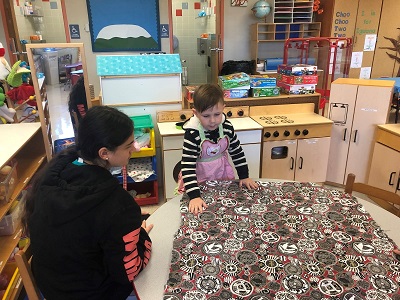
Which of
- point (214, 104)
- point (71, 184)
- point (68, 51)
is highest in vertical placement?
point (68, 51)

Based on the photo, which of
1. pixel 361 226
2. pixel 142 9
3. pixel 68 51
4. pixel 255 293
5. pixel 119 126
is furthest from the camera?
pixel 142 9

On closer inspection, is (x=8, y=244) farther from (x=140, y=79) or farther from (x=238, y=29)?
(x=238, y=29)

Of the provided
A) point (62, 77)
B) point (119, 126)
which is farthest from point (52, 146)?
point (119, 126)

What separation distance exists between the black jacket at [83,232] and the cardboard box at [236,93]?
213cm

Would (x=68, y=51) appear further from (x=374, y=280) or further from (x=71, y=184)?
(x=374, y=280)

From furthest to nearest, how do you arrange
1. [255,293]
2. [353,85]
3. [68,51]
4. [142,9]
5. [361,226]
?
[142,9] < [353,85] < [68,51] < [361,226] < [255,293]

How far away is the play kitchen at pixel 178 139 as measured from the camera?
2.79 m

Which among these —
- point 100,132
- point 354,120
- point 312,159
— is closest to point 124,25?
point 312,159

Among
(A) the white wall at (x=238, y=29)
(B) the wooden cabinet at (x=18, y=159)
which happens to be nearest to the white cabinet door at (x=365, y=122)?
(B) the wooden cabinet at (x=18, y=159)

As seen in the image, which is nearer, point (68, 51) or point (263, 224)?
point (263, 224)

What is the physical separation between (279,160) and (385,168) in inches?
34.2

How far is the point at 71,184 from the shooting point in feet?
3.50

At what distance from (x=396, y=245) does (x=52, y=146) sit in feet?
8.25

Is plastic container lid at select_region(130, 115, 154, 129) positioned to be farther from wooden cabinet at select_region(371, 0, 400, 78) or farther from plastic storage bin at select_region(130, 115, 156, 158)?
wooden cabinet at select_region(371, 0, 400, 78)
